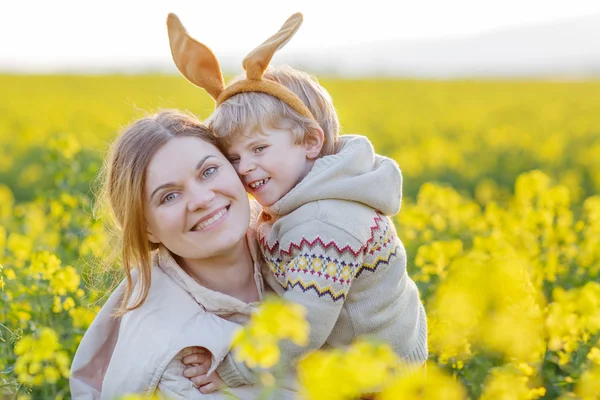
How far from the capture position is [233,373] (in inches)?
95.0

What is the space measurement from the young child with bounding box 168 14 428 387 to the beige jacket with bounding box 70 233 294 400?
3.8 inches

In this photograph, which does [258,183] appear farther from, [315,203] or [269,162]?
[315,203]

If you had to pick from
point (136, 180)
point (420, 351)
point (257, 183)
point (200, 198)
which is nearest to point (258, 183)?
point (257, 183)

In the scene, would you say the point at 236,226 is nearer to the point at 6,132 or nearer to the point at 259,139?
the point at 259,139

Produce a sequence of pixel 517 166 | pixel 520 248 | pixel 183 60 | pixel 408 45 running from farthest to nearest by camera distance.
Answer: pixel 408 45
pixel 517 166
pixel 520 248
pixel 183 60

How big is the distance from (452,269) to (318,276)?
84 centimetres

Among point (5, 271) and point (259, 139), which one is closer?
point (259, 139)

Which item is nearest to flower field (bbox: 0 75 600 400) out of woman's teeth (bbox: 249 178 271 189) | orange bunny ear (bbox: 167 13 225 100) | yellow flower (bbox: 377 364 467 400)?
yellow flower (bbox: 377 364 467 400)

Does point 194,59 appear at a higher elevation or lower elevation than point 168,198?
higher

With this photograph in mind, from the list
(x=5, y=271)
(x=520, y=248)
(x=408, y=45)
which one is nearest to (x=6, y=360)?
(x=5, y=271)

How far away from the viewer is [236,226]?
8.23ft

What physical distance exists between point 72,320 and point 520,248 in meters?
2.08

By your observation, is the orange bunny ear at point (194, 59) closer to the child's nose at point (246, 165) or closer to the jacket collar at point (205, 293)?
the child's nose at point (246, 165)

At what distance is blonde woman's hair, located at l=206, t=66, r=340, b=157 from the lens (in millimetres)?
2545
